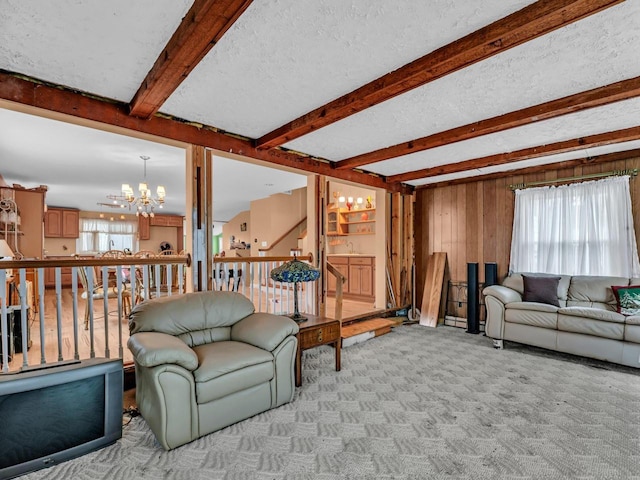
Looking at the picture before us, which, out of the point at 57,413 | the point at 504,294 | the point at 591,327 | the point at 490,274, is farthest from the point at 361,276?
the point at 57,413

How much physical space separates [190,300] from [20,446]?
4.16ft

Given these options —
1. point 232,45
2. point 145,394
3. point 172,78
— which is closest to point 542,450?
point 145,394

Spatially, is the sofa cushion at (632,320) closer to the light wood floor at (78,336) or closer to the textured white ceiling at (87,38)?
the light wood floor at (78,336)

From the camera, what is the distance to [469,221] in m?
5.36

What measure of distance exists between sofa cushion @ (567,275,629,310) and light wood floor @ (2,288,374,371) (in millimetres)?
2733

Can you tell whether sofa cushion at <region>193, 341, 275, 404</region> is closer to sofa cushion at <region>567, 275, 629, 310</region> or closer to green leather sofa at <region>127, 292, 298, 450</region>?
green leather sofa at <region>127, 292, 298, 450</region>

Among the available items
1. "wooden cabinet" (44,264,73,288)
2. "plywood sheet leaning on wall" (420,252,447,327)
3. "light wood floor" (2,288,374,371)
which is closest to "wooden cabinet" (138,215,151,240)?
"wooden cabinet" (44,264,73,288)

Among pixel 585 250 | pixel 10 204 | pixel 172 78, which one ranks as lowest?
pixel 585 250

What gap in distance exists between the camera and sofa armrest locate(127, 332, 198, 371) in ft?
6.43

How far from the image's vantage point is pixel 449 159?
175 inches

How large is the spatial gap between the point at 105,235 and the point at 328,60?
991 cm

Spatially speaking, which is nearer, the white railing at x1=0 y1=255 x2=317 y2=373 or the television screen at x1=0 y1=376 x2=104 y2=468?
the television screen at x1=0 y1=376 x2=104 y2=468

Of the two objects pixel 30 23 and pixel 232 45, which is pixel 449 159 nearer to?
pixel 232 45

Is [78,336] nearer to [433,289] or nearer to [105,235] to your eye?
[433,289]
